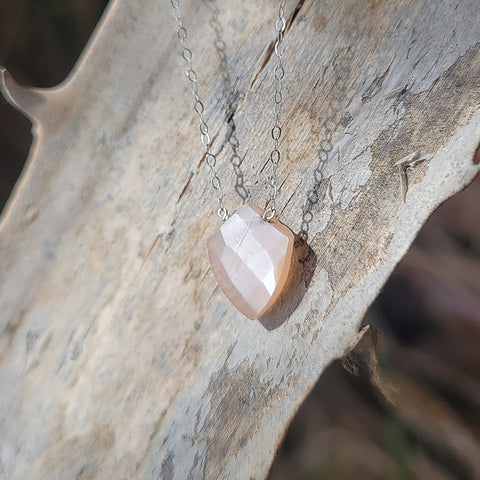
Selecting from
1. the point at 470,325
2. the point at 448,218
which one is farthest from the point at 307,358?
the point at 448,218

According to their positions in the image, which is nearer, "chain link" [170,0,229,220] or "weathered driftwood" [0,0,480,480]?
"weathered driftwood" [0,0,480,480]

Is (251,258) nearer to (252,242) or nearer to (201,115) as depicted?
(252,242)

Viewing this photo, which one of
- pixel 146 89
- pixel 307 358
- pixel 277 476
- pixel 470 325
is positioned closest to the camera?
pixel 307 358

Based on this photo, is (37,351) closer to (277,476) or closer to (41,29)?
(277,476)

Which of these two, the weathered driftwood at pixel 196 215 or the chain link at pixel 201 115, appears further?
the chain link at pixel 201 115

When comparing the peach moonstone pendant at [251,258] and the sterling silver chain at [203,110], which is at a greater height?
the sterling silver chain at [203,110]

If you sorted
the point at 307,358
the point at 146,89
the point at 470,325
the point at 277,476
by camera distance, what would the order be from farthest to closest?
the point at 277,476 → the point at 470,325 → the point at 146,89 → the point at 307,358
